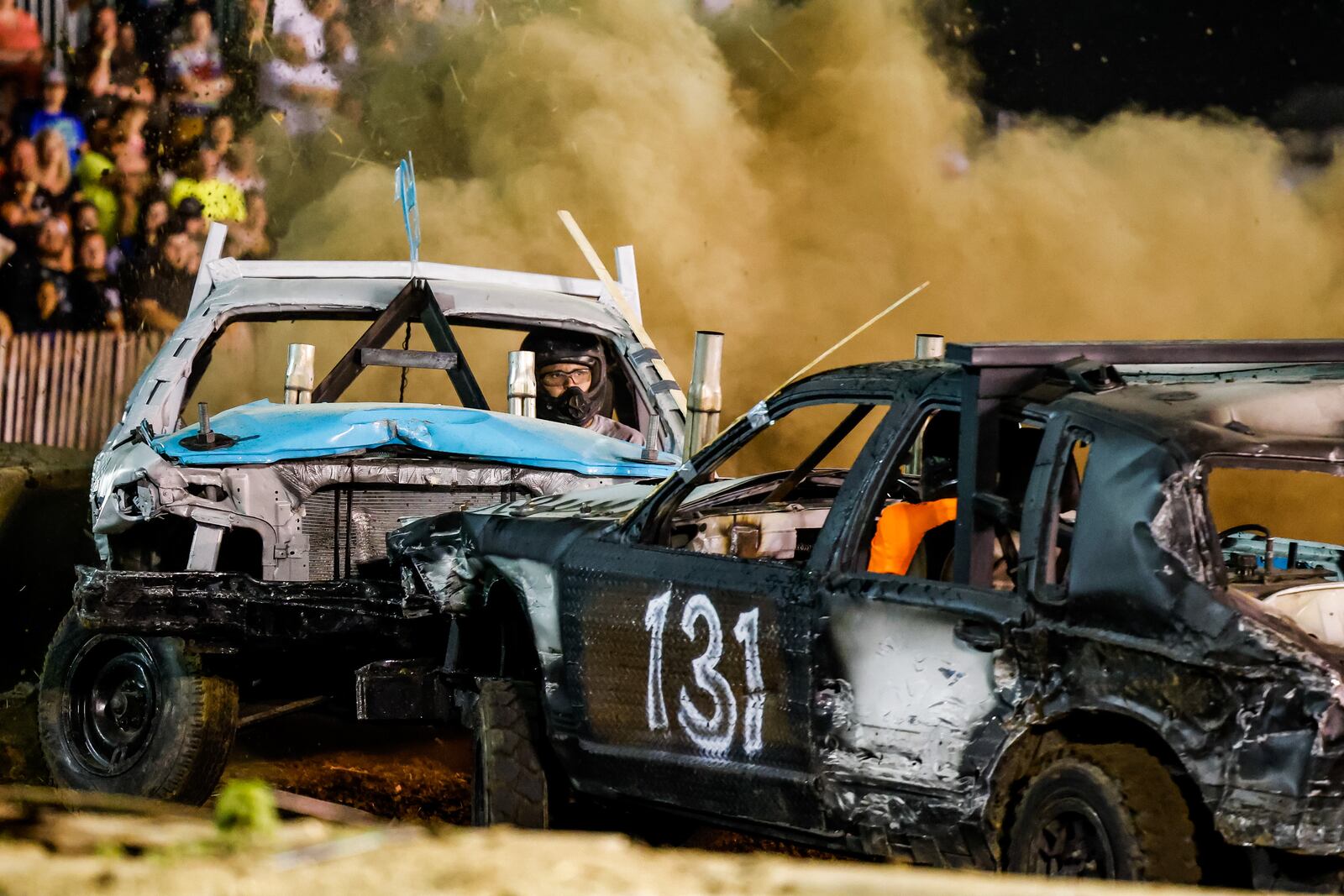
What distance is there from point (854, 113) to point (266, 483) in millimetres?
14526

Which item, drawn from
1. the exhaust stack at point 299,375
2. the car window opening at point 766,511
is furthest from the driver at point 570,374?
the car window opening at point 766,511

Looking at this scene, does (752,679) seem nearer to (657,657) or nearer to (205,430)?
(657,657)

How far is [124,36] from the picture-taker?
24234 mm

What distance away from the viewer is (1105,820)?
4418mm

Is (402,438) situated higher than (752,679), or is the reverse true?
(402,438)

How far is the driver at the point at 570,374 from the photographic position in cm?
955

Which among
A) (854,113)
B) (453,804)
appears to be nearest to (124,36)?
(854,113)

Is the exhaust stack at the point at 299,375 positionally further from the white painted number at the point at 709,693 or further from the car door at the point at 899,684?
the car door at the point at 899,684

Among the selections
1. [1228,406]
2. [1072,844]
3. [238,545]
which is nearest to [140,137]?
[238,545]

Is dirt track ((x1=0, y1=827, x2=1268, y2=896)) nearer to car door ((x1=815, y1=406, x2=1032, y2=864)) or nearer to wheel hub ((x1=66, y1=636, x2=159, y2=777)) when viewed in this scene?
car door ((x1=815, y1=406, x2=1032, y2=864))

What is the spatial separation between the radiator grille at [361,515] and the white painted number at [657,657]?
2.30 metres

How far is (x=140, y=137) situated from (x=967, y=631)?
2017 cm

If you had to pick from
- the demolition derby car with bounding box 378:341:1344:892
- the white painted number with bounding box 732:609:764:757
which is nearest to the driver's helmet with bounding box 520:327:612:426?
the demolition derby car with bounding box 378:341:1344:892

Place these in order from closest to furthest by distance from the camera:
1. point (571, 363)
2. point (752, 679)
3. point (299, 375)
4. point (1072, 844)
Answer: point (1072, 844)
point (752, 679)
point (571, 363)
point (299, 375)
